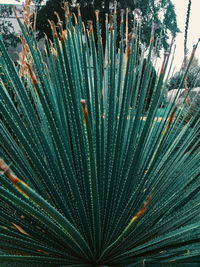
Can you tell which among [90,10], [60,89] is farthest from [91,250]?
[90,10]

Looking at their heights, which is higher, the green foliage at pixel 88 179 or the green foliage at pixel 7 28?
the green foliage at pixel 88 179

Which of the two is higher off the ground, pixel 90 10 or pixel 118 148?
pixel 118 148

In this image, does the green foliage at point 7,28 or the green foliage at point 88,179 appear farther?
the green foliage at point 7,28

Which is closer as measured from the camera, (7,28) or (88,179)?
(88,179)

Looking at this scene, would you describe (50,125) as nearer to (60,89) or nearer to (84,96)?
(60,89)

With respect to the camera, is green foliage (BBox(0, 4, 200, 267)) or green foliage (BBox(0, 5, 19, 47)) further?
green foliage (BBox(0, 5, 19, 47))

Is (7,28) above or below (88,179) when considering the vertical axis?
below

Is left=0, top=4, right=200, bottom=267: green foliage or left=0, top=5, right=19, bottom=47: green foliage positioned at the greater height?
left=0, top=4, right=200, bottom=267: green foliage

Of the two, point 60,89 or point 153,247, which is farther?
point 60,89
